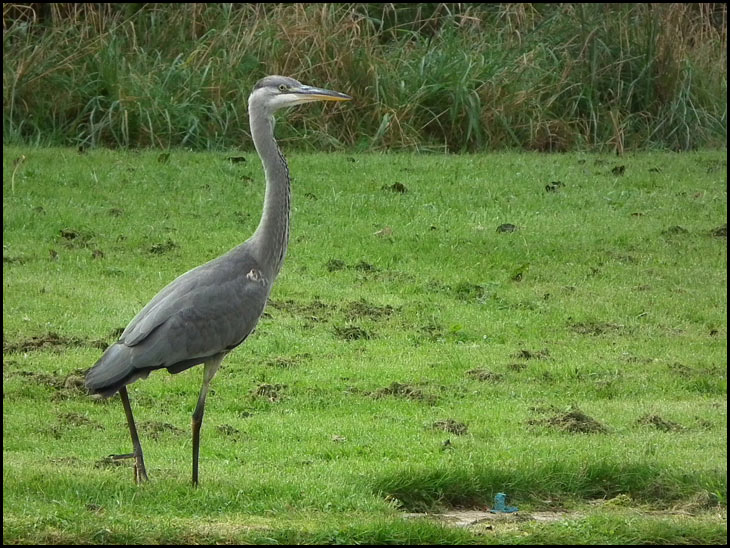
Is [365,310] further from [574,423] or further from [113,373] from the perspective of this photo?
[113,373]

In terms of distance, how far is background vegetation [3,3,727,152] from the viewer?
15.6 m

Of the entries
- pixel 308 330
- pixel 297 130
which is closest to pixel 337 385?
pixel 308 330

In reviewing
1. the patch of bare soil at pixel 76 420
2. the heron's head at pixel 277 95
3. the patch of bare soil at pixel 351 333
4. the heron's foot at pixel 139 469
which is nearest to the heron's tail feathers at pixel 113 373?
the heron's foot at pixel 139 469

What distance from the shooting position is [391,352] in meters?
9.53

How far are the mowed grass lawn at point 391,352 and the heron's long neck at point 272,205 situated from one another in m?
1.16

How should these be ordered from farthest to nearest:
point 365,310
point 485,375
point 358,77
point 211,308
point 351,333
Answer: point 358,77 < point 365,310 < point 351,333 < point 485,375 < point 211,308

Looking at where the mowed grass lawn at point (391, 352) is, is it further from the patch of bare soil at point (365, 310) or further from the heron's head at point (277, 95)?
the heron's head at point (277, 95)

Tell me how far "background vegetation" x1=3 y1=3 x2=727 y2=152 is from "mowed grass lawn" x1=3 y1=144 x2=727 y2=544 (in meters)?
0.79

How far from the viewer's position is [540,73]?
16.6 m

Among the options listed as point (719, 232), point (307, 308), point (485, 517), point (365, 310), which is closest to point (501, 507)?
point (485, 517)

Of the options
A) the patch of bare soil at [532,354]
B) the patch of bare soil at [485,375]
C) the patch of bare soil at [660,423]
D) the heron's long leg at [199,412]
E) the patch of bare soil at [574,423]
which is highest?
the heron's long leg at [199,412]

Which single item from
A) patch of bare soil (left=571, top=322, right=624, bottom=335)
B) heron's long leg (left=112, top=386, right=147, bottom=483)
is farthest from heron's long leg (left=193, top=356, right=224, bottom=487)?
patch of bare soil (left=571, top=322, right=624, bottom=335)

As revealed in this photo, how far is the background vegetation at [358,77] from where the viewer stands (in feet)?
51.0

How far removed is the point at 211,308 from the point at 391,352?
9.69 feet
